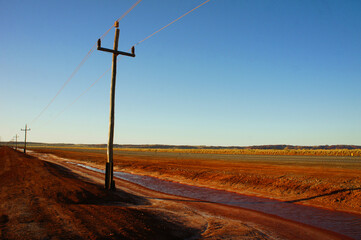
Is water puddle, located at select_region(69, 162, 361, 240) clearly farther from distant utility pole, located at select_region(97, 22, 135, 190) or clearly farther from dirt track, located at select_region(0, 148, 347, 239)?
distant utility pole, located at select_region(97, 22, 135, 190)

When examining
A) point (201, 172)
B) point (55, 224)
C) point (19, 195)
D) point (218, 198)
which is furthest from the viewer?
point (201, 172)

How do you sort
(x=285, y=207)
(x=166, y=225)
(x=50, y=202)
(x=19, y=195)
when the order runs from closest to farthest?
(x=166, y=225)
(x=50, y=202)
(x=19, y=195)
(x=285, y=207)

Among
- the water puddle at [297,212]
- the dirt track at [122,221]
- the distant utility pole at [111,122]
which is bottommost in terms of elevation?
the water puddle at [297,212]

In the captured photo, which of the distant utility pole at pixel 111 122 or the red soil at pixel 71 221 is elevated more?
the distant utility pole at pixel 111 122

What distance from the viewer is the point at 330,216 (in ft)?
35.3

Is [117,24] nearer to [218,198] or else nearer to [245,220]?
[218,198]

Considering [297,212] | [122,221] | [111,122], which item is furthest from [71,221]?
[297,212]

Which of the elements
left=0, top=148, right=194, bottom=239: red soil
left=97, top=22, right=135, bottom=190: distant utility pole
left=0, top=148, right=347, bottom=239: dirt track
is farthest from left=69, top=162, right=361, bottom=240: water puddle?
left=0, top=148, right=194, bottom=239: red soil

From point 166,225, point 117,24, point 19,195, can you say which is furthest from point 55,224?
point 117,24

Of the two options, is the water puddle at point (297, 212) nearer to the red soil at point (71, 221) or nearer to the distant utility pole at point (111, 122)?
the distant utility pole at point (111, 122)

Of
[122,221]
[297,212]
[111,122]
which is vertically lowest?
[297,212]

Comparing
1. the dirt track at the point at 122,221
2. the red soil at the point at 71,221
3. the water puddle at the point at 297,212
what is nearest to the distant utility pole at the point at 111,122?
the dirt track at the point at 122,221

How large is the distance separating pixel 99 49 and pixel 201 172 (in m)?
14.3

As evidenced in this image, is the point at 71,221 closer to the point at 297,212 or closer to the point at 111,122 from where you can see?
the point at 111,122
